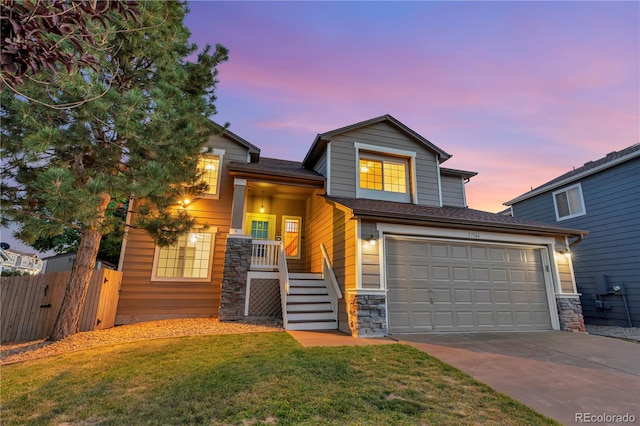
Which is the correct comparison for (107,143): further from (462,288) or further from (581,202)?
(581,202)

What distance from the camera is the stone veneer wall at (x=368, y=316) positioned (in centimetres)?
609

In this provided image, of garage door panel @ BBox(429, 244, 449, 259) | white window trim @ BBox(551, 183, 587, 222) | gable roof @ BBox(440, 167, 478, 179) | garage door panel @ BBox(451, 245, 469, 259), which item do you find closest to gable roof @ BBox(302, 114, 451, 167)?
gable roof @ BBox(440, 167, 478, 179)

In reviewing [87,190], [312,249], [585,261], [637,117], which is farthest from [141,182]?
[637,117]

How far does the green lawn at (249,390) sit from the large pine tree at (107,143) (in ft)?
7.65

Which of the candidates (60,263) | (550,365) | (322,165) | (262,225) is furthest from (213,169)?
(550,365)

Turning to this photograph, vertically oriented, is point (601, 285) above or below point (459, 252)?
below

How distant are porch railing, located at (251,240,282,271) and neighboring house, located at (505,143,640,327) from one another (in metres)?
11.0

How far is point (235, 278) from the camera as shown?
25.4 ft

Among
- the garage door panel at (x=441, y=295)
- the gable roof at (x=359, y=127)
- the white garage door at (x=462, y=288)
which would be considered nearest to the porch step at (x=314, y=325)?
the white garage door at (x=462, y=288)

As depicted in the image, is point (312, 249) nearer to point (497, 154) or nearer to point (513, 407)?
point (513, 407)

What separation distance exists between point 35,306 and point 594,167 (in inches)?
670

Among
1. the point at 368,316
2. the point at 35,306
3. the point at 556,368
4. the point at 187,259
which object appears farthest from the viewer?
the point at 187,259

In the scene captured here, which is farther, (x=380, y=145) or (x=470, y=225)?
(x=380, y=145)

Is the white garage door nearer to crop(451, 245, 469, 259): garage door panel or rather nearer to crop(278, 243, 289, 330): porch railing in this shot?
crop(451, 245, 469, 259): garage door panel
